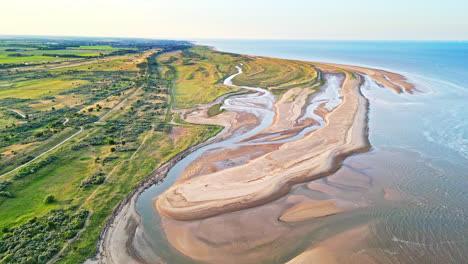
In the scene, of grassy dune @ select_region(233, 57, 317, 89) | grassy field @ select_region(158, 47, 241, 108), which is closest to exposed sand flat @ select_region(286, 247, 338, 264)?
grassy field @ select_region(158, 47, 241, 108)

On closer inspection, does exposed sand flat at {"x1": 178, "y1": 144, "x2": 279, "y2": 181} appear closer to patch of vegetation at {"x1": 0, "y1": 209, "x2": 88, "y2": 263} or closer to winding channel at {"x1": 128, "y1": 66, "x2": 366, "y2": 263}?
→ winding channel at {"x1": 128, "y1": 66, "x2": 366, "y2": 263}

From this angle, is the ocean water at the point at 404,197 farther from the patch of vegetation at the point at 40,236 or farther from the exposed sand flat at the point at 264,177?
the patch of vegetation at the point at 40,236

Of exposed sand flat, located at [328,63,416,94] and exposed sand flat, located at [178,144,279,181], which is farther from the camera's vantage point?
exposed sand flat, located at [328,63,416,94]

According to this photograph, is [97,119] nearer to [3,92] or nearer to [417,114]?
[3,92]

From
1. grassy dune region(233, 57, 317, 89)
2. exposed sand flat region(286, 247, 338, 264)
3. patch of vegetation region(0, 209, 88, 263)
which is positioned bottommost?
exposed sand flat region(286, 247, 338, 264)

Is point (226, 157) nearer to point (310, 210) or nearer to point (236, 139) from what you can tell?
point (236, 139)

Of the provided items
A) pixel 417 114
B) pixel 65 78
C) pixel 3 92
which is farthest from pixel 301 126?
pixel 65 78

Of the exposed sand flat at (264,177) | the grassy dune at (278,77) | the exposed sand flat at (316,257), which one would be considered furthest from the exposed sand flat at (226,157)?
the grassy dune at (278,77)
